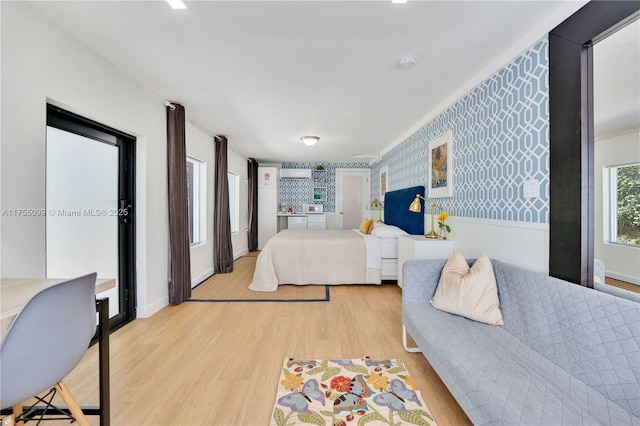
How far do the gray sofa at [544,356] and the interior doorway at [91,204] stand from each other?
2566mm

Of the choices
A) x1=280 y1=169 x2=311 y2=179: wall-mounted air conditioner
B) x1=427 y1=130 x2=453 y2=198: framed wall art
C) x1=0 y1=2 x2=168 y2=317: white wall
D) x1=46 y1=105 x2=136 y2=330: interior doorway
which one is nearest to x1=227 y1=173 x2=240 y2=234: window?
x1=280 y1=169 x2=311 y2=179: wall-mounted air conditioner

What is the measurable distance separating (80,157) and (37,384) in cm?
182

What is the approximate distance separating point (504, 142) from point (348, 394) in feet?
6.68

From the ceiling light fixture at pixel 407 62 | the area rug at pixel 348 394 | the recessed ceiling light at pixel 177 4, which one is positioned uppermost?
the ceiling light fixture at pixel 407 62

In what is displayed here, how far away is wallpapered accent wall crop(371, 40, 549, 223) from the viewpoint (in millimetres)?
1612

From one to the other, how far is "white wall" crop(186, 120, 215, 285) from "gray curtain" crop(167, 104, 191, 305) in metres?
0.42

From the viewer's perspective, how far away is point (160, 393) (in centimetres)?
149

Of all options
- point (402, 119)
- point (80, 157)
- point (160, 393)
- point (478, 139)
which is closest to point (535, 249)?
point (478, 139)

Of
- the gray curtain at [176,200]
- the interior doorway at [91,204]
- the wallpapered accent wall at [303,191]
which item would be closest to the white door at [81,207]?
the interior doorway at [91,204]

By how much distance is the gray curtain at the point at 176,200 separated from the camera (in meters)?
2.75

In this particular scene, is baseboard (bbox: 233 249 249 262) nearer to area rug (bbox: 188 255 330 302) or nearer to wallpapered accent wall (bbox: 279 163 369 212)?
area rug (bbox: 188 255 330 302)

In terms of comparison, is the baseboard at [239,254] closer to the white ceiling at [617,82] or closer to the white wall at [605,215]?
the white wall at [605,215]

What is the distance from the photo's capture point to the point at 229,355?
73.2 inches

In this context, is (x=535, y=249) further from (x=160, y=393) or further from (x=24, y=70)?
(x=24, y=70)
